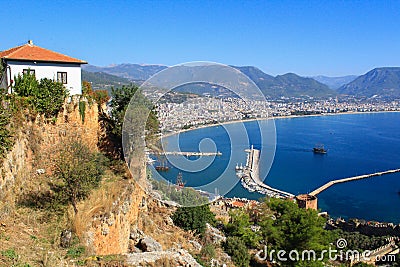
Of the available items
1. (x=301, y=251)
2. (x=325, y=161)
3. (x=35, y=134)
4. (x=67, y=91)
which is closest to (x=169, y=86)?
(x=35, y=134)

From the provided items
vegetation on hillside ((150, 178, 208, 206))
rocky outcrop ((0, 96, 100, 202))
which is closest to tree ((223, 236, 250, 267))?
vegetation on hillside ((150, 178, 208, 206))

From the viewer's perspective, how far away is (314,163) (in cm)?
4509

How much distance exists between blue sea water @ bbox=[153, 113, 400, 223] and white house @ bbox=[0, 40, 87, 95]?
2.90 meters

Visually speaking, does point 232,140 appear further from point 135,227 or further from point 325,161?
point 325,161

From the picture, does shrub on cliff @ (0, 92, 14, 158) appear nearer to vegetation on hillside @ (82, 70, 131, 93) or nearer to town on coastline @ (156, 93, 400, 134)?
town on coastline @ (156, 93, 400, 134)

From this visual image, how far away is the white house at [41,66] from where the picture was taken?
696 cm

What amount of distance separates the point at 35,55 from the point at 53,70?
46 cm

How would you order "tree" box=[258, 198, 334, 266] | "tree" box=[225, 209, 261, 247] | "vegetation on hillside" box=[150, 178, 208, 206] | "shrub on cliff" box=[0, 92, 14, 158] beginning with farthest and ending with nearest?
"tree" box=[225, 209, 261, 247] → "tree" box=[258, 198, 334, 266] → "vegetation on hillside" box=[150, 178, 208, 206] → "shrub on cliff" box=[0, 92, 14, 158]

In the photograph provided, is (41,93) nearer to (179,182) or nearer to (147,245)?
(179,182)

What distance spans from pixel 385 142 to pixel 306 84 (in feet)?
317

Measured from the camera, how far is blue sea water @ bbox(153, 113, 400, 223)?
502 cm

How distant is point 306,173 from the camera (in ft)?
131

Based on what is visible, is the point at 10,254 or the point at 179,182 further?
the point at 179,182

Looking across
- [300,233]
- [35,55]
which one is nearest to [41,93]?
[35,55]
